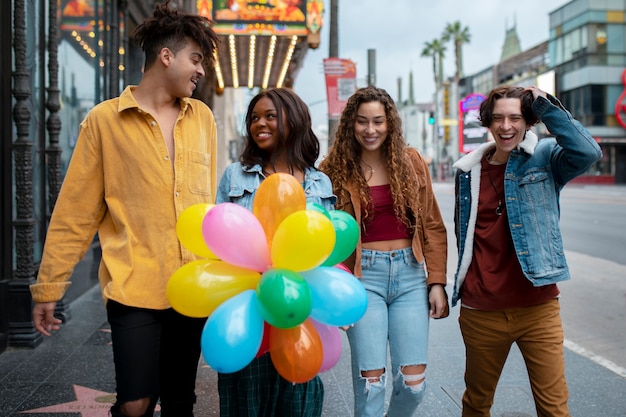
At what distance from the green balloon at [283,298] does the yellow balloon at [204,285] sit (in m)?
0.13

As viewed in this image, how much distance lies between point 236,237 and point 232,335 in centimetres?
33

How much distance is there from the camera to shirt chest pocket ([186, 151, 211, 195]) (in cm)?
255

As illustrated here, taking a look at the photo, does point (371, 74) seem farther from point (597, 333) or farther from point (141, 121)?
point (141, 121)

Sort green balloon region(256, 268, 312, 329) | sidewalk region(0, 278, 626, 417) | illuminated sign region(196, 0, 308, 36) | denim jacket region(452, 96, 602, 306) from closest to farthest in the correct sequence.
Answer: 1. green balloon region(256, 268, 312, 329)
2. denim jacket region(452, 96, 602, 306)
3. sidewalk region(0, 278, 626, 417)
4. illuminated sign region(196, 0, 308, 36)

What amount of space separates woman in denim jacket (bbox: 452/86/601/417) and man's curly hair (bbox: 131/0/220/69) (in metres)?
1.41

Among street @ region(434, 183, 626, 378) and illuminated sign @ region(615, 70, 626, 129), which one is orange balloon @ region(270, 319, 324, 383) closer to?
street @ region(434, 183, 626, 378)

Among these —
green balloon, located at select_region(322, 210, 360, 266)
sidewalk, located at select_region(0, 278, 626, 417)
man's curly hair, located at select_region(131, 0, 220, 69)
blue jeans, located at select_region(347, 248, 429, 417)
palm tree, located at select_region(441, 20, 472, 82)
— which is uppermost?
palm tree, located at select_region(441, 20, 472, 82)

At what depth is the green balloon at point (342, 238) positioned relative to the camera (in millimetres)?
2355

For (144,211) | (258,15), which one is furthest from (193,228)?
(258,15)

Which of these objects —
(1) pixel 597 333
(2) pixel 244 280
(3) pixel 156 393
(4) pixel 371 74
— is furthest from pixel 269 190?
(4) pixel 371 74

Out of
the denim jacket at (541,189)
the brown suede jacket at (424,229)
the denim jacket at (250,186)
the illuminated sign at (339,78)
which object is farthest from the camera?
the illuminated sign at (339,78)

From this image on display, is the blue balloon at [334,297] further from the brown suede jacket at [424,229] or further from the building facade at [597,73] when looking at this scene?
the building facade at [597,73]

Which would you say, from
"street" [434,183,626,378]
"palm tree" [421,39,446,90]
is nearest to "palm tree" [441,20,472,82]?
"palm tree" [421,39,446,90]

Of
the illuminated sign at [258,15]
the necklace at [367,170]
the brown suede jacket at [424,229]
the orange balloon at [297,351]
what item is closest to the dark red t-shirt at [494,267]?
the brown suede jacket at [424,229]
